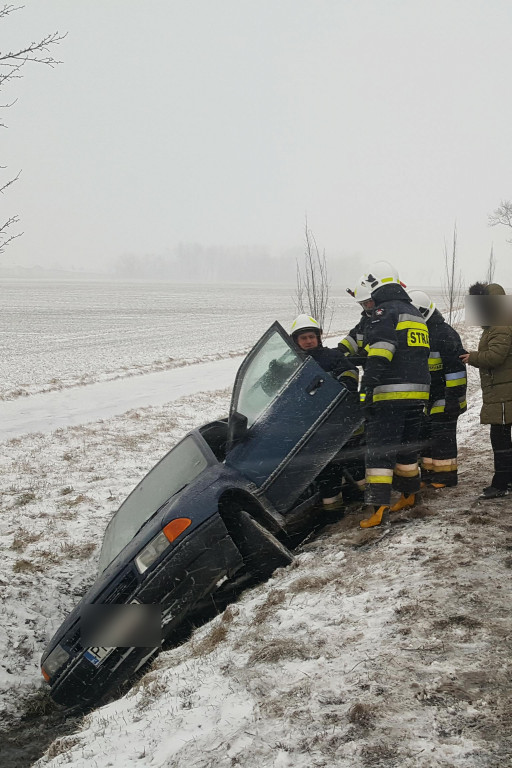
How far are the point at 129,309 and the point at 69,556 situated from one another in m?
49.0

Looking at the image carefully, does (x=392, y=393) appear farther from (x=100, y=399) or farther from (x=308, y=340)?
(x=100, y=399)

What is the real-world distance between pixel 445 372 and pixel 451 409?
350mm

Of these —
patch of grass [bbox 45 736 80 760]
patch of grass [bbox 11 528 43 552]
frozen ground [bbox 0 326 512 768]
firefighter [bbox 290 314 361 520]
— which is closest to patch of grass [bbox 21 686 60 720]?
frozen ground [bbox 0 326 512 768]

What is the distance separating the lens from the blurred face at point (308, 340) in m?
5.47

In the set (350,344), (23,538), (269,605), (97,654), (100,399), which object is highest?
(350,344)

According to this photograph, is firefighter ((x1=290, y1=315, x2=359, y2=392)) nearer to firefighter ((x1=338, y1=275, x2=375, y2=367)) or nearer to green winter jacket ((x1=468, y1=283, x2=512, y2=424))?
firefighter ((x1=338, y1=275, x2=375, y2=367))

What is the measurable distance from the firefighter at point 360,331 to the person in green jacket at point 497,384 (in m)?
0.92

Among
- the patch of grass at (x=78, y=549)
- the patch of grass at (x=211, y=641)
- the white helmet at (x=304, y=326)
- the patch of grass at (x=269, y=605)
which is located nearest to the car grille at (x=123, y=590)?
the patch of grass at (x=211, y=641)

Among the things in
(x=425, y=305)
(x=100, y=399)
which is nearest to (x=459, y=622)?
(x=425, y=305)

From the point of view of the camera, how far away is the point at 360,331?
5.98 m

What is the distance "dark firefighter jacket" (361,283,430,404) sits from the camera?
4.72 metres

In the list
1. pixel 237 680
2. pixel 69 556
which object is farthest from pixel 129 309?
pixel 237 680

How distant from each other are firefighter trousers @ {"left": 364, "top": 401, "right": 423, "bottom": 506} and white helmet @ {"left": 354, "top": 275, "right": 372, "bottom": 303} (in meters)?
1.01

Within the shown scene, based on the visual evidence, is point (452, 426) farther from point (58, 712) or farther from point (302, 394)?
point (58, 712)
